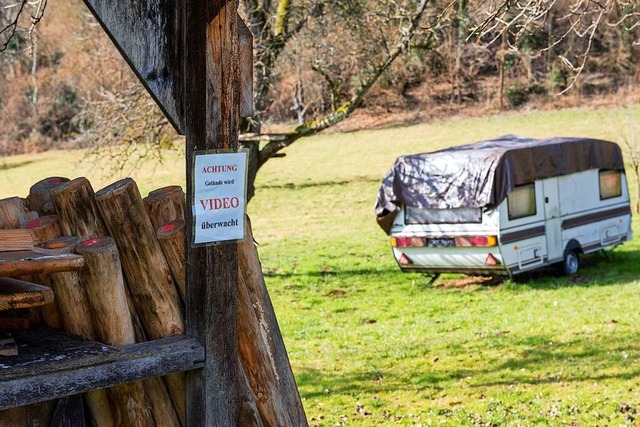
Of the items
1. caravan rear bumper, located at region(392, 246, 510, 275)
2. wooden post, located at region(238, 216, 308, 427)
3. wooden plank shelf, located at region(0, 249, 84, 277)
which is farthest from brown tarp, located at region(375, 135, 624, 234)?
wooden plank shelf, located at region(0, 249, 84, 277)

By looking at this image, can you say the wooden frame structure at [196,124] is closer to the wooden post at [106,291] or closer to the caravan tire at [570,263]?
the wooden post at [106,291]

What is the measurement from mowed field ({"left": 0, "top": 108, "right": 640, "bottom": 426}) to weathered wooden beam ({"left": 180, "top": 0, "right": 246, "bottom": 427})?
4.70 metres

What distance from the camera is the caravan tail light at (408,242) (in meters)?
16.4

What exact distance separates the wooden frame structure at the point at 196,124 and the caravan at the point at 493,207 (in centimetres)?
1196

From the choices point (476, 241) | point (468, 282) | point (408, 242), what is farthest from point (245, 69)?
point (468, 282)

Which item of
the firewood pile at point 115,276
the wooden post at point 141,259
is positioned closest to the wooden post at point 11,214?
the firewood pile at point 115,276

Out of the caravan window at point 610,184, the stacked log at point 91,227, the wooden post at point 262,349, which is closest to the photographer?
the stacked log at point 91,227

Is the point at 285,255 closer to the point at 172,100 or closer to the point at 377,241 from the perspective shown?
the point at 377,241

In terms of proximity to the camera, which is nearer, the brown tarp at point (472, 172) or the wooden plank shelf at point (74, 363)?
the wooden plank shelf at point (74, 363)

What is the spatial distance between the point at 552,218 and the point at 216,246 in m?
13.7

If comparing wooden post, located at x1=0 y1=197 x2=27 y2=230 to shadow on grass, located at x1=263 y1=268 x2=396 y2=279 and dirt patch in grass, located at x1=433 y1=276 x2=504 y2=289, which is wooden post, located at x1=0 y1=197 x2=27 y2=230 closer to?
dirt patch in grass, located at x1=433 y1=276 x2=504 y2=289

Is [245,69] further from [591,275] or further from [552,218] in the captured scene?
[591,275]

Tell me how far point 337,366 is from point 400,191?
19.7 feet

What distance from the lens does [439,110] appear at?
168ft
